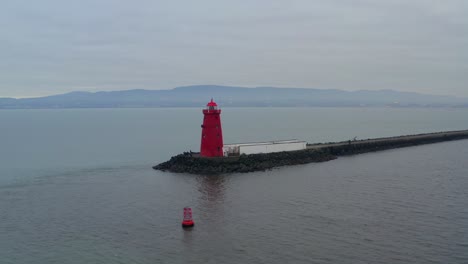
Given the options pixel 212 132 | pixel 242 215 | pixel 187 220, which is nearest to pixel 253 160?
pixel 212 132

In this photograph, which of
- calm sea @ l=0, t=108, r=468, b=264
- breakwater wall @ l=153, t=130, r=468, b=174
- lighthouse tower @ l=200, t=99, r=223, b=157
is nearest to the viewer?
calm sea @ l=0, t=108, r=468, b=264

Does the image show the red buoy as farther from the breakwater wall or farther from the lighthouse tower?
the lighthouse tower

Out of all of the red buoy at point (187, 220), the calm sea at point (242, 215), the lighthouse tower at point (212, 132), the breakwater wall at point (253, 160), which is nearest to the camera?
the calm sea at point (242, 215)

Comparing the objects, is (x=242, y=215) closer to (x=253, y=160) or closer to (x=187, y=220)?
(x=187, y=220)

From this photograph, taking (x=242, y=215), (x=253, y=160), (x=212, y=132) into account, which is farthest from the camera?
→ (x=253, y=160)

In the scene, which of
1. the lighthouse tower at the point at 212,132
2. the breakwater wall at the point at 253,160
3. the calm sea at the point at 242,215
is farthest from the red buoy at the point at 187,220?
the lighthouse tower at the point at 212,132

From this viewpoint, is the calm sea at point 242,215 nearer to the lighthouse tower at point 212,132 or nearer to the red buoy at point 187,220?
the red buoy at point 187,220

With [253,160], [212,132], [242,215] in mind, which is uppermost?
[212,132]

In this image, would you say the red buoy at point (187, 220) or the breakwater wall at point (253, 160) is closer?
the red buoy at point (187, 220)

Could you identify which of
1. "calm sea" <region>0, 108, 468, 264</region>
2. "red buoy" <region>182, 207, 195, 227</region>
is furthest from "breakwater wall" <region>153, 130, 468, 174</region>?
"red buoy" <region>182, 207, 195, 227</region>
